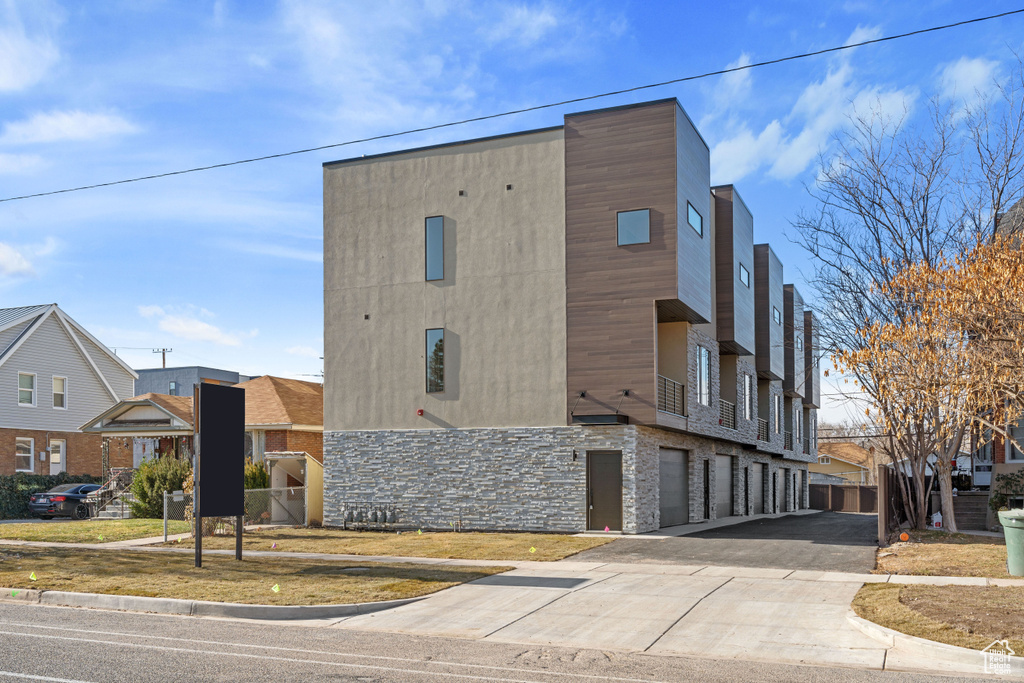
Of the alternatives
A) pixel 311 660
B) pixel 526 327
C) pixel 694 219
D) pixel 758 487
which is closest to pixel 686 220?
pixel 694 219

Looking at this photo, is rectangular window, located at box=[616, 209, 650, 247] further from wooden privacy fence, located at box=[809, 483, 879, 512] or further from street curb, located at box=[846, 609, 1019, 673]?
wooden privacy fence, located at box=[809, 483, 879, 512]

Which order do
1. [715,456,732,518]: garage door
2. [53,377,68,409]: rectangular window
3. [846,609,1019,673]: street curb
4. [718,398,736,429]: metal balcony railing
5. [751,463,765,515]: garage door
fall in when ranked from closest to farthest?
[846,609,1019,673]: street curb, [718,398,736,429]: metal balcony railing, [715,456,732,518]: garage door, [751,463,765,515]: garage door, [53,377,68,409]: rectangular window

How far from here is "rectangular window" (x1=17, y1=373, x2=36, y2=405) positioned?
132 feet

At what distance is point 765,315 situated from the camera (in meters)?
40.2

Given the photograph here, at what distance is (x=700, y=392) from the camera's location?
30344 millimetres

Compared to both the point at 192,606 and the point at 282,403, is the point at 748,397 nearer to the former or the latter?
the point at 282,403

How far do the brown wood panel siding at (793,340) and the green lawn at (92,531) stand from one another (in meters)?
30.1

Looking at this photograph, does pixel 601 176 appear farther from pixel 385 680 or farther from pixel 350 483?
pixel 385 680

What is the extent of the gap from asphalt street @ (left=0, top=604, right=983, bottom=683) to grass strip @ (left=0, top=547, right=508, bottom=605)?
6.56 feet

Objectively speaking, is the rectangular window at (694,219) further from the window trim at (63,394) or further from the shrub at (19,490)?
the window trim at (63,394)

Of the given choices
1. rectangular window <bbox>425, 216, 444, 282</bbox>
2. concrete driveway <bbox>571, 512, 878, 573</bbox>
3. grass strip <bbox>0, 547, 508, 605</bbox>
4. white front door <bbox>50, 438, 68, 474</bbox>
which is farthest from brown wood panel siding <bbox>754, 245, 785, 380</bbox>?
white front door <bbox>50, 438, 68, 474</bbox>

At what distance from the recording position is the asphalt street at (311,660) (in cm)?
875

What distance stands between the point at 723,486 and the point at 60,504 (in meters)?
26.4

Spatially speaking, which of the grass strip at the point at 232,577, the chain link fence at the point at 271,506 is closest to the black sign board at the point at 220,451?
the grass strip at the point at 232,577
